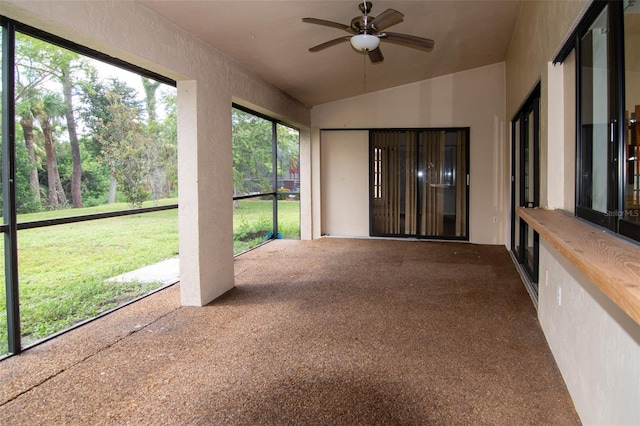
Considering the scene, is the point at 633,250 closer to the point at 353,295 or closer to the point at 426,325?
the point at 426,325

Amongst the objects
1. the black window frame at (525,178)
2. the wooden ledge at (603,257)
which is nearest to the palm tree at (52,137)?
the wooden ledge at (603,257)

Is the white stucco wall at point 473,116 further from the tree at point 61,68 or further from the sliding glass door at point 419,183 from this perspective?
the tree at point 61,68

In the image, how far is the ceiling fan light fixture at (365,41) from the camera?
131 inches

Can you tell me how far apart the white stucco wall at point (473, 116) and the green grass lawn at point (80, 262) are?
4.03 m

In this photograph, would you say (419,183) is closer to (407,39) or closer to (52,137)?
(407,39)

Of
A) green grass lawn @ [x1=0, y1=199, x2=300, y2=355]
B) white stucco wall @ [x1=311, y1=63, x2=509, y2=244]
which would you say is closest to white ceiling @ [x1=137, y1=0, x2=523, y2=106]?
white stucco wall @ [x1=311, y1=63, x2=509, y2=244]

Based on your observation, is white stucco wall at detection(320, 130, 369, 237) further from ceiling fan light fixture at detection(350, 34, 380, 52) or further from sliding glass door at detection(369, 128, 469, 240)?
ceiling fan light fixture at detection(350, 34, 380, 52)

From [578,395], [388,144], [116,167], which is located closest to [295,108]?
[388,144]

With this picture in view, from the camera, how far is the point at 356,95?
24.2 feet

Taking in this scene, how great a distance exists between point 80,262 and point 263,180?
353cm

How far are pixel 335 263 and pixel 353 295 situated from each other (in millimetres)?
1488

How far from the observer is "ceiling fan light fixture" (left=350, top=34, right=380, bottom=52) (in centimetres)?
332

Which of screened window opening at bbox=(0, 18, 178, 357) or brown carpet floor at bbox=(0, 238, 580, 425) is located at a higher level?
screened window opening at bbox=(0, 18, 178, 357)

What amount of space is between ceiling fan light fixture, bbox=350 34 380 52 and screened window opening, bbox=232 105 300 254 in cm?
220
